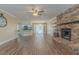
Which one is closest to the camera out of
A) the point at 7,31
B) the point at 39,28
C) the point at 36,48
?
the point at 36,48

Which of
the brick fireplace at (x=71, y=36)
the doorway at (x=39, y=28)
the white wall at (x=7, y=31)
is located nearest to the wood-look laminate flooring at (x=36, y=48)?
the brick fireplace at (x=71, y=36)

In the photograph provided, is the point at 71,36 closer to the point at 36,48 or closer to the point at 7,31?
the point at 36,48

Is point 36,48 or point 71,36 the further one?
point 71,36

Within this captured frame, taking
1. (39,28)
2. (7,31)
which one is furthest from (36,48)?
(39,28)

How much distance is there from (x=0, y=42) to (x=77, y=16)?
3.98 m

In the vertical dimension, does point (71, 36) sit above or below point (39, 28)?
below

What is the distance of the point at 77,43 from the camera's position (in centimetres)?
543

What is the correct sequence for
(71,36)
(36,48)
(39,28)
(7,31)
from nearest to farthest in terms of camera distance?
(36,48) < (71,36) < (7,31) < (39,28)

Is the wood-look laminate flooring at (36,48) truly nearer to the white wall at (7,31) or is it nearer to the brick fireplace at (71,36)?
the brick fireplace at (71,36)

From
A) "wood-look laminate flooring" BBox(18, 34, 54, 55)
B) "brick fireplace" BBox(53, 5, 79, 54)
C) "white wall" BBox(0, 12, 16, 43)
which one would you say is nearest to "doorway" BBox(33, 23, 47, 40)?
"white wall" BBox(0, 12, 16, 43)

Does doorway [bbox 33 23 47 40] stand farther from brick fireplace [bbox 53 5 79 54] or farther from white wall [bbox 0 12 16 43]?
brick fireplace [bbox 53 5 79 54]
